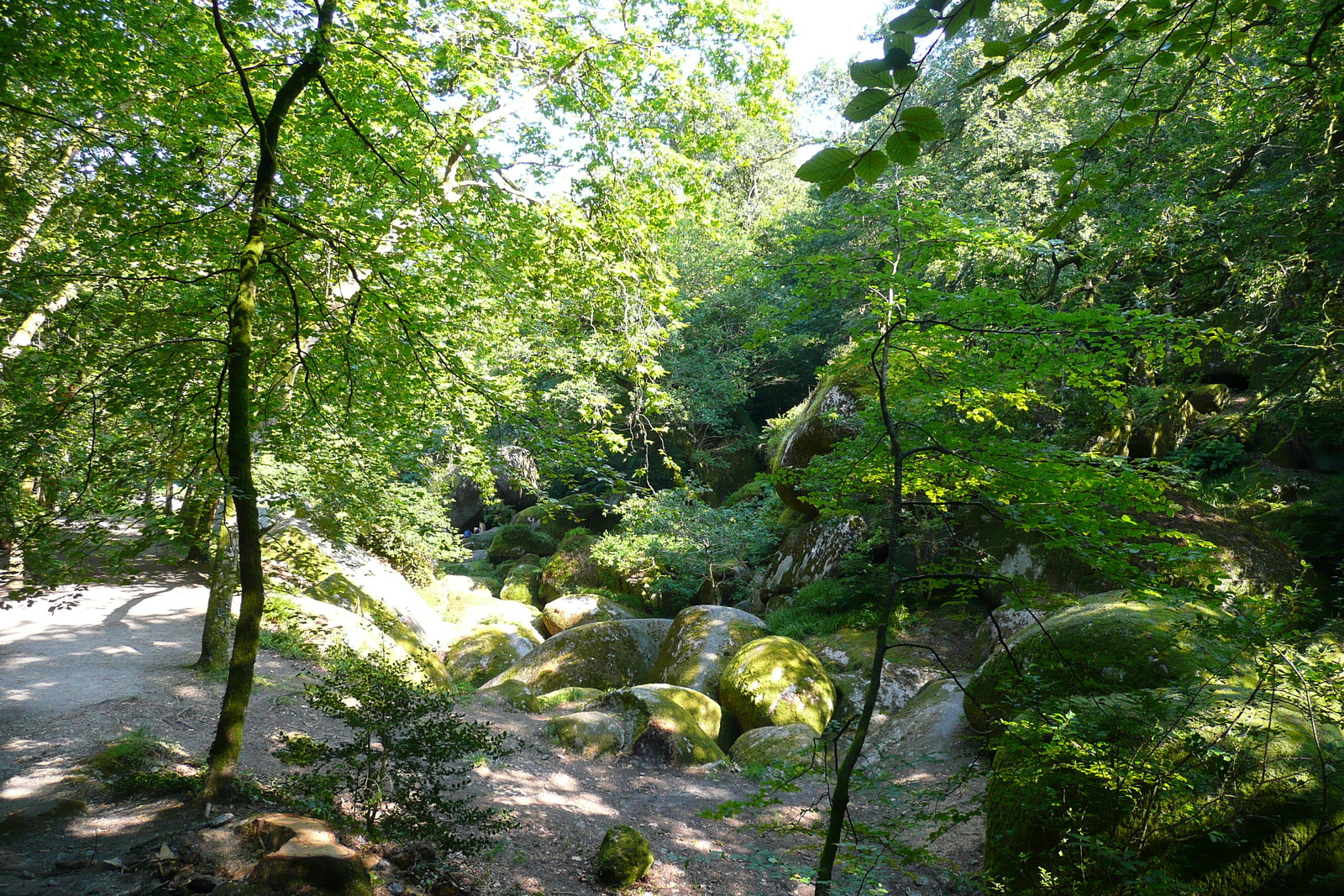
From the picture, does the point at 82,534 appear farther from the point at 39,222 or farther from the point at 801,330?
the point at 801,330

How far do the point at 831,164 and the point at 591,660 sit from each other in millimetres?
9550

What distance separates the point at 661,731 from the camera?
698 centimetres

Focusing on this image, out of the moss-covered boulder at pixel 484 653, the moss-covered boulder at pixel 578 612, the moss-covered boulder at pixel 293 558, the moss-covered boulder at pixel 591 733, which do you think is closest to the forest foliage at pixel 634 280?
the moss-covered boulder at pixel 293 558

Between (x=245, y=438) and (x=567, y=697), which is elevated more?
(x=245, y=438)

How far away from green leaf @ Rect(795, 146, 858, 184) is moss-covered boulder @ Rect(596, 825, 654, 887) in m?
4.43

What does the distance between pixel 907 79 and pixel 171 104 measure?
487 centimetres

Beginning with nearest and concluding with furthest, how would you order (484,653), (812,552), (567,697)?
1. (567,697)
2. (484,653)
3. (812,552)

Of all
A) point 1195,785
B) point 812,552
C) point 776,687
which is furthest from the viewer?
point 812,552

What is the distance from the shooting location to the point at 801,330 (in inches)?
765

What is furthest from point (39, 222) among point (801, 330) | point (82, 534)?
point (801, 330)

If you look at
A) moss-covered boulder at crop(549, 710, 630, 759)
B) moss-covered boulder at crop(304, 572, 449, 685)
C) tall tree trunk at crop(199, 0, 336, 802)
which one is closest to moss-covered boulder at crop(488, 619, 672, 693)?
moss-covered boulder at crop(304, 572, 449, 685)


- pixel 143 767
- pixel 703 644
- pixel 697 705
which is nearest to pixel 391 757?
pixel 143 767

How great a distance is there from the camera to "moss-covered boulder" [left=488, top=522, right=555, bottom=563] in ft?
66.9

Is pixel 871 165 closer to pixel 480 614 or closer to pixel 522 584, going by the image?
pixel 480 614
